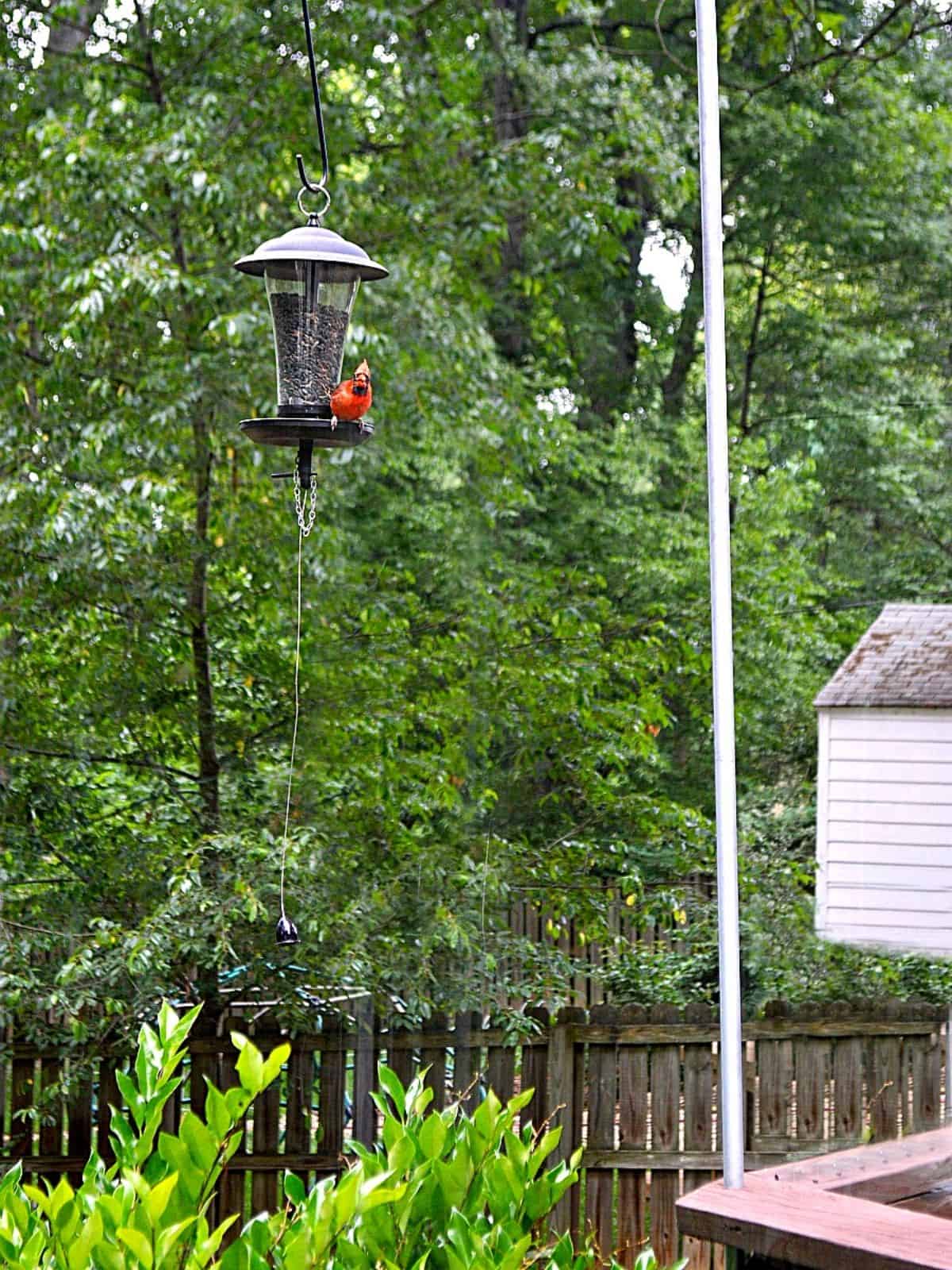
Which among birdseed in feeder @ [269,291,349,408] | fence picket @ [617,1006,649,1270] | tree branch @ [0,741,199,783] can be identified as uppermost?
birdseed in feeder @ [269,291,349,408]

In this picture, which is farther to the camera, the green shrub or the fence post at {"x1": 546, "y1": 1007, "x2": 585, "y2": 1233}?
the fence post at {"x1": 546, "y1": 1007, "x2": 585, "y2": 1233}

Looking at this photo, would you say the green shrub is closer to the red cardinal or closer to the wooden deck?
the wooden deck

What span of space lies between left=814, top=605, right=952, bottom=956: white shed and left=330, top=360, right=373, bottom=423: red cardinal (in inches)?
141

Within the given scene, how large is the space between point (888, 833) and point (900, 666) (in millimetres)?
653

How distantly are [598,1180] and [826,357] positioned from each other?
4.64 meters

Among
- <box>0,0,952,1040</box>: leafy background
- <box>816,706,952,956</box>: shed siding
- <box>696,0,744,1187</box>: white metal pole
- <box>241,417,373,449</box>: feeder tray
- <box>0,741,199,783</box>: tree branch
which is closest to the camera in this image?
<box>696,0,744,1187</box>: white metal pole

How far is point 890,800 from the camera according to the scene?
222 inches

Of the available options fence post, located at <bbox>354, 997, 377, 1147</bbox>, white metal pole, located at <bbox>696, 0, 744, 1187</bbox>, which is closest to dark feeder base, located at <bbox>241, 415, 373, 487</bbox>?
white metal pole, located at <bbox>696, 0, 744, 1187</bbox>

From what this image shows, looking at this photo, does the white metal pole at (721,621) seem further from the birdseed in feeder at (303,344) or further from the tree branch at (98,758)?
the tree branch at (98,758)

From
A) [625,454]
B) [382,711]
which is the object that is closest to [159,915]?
[382,711]

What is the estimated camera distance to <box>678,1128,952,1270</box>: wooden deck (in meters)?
1.48

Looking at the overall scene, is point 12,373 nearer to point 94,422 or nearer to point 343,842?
point 94,422

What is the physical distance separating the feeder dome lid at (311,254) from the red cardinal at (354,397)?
0.19 meters

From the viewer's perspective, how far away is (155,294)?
3717 millimetres
